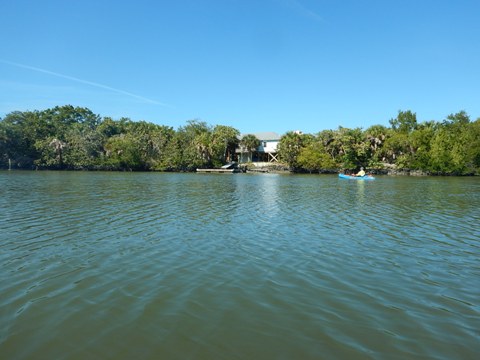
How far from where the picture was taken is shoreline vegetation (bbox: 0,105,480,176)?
74.2 metres

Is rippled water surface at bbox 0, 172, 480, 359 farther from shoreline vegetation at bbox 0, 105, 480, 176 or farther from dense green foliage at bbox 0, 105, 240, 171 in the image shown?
dense green foliage at bbox 0, 105, 240, 171

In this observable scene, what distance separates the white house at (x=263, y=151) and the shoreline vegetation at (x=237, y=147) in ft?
14.1

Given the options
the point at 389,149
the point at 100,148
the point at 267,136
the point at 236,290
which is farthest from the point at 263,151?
the point at 236,290

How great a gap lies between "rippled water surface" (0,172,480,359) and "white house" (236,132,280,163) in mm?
78202

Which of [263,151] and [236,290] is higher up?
[263,151]

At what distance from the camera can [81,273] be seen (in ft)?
28.5

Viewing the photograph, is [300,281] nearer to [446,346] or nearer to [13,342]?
[446,346]

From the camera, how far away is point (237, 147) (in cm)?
9362

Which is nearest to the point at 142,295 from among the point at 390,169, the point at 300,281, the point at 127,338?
the point at 127,338

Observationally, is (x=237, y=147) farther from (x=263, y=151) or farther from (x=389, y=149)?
(x=389, y=149)

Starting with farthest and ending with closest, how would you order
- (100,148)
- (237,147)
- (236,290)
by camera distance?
(237,147)
(100,148)
(236,290)

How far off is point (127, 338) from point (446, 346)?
5.07 m

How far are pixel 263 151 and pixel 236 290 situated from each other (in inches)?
3446

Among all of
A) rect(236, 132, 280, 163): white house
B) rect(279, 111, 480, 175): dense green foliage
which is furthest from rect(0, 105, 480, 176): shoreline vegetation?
rect(236, 132, 280, 163): white house
